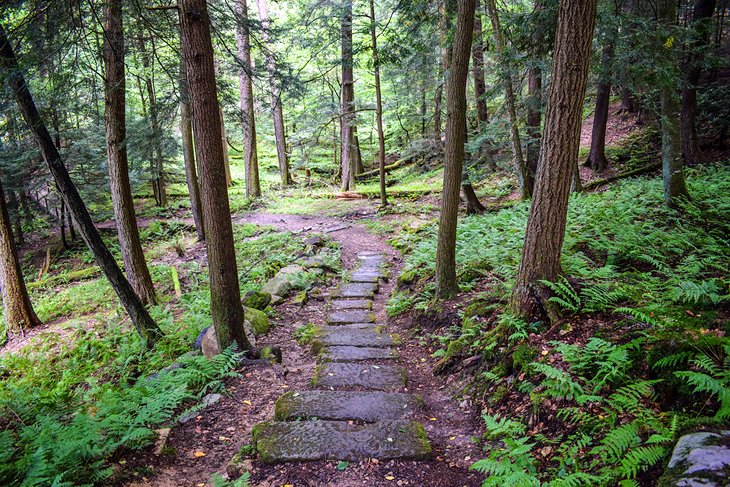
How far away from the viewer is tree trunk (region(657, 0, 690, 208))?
7.62m

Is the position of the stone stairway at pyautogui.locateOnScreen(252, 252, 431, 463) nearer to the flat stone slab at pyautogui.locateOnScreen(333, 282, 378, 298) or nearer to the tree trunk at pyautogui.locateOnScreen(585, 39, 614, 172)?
the flat stone slab at pyautogui.locateOnScreen(333, 282, 378, 298)

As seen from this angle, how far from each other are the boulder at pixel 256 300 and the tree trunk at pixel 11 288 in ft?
21.2

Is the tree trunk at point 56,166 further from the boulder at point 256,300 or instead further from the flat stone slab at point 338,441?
the flat stone slab at point 338,441

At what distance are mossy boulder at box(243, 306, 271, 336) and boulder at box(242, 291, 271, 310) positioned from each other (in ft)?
1.47

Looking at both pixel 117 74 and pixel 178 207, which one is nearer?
pixel 117 74

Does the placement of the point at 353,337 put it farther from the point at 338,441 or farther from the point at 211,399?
the point at 338,441

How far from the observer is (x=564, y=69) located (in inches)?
157

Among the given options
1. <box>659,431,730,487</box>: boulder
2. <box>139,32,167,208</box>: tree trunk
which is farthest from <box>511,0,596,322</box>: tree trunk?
<box>139,32,167,208</box>: tree trunk

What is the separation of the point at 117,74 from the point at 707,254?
417 inches

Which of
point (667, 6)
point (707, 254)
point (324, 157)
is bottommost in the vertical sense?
point (707, 254)

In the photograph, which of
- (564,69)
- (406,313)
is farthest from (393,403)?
(564,69)

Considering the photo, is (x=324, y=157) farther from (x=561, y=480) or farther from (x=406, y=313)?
(x=561, y=480)

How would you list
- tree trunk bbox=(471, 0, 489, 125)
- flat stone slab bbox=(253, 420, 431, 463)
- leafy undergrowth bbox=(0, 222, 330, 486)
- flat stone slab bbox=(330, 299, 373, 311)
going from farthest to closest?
tree trunk bbox=(471, 0, 489, 125), flat stone slab bbox=(330, 299, 373, 311), flat stone slab bbox=(253, 420, 431, 463), leafy undergrowth bbox=(0, 222, 330, 486)

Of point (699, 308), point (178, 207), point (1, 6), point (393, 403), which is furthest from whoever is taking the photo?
point (178, 207)
